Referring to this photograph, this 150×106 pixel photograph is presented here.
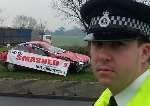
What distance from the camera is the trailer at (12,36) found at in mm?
66188

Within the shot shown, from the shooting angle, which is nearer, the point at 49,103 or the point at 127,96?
the point at 127,96

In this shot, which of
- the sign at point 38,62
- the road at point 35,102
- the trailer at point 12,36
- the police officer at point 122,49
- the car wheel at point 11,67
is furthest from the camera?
the trailer at point 12,36

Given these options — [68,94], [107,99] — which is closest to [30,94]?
[68,94]

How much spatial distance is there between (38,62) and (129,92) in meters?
19.5

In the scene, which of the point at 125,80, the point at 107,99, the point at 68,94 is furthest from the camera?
the point at 68,94

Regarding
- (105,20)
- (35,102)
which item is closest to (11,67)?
(35,102)

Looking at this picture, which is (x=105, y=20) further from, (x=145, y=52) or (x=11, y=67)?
(x=11, y=67)

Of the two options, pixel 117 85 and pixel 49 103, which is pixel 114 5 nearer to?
pixel 117 85

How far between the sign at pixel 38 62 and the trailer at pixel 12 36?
44.3 metres

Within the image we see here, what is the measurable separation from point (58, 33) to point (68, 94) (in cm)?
9227

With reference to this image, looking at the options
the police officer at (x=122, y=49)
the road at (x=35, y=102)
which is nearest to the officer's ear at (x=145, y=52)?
the police officer at (x=122, y=49)

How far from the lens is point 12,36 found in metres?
66.9

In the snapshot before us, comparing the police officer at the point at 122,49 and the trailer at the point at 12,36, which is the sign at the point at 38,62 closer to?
the police officer at the point at 122,49

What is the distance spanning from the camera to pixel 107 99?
2355 mm
